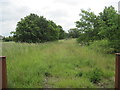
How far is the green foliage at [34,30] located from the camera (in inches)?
787

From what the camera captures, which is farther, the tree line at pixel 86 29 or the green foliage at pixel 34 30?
the green foliage at pixel 34 30

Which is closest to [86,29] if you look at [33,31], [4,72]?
[33,31]

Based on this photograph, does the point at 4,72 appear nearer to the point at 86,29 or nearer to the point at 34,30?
the point at 86,29

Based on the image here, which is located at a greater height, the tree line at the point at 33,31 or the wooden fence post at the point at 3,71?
the tree line at the point at 33,31

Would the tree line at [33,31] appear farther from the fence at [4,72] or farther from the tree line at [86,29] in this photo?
the fence at [4,72]

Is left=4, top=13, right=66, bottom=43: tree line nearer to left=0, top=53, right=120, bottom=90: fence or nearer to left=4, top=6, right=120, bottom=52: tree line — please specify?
left=4, top=6, right=120, bottom=52: tree line

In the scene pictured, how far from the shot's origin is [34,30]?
20.2 m

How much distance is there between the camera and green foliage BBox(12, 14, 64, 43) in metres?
20.0

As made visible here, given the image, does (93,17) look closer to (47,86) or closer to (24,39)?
(47,86)

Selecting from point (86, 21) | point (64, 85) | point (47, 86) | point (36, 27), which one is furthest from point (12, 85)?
point (36, 27)

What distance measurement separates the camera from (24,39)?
800 inches

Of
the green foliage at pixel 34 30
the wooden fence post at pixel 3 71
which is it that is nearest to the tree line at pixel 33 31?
the green foliage at pixel 34 30

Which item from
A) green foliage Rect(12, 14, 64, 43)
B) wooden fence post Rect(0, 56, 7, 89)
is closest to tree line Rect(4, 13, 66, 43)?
green foliage Rect(12, 14, 64, 43)

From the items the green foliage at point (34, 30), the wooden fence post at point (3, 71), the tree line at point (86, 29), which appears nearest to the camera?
the wooden fence post at point (3, 71)
